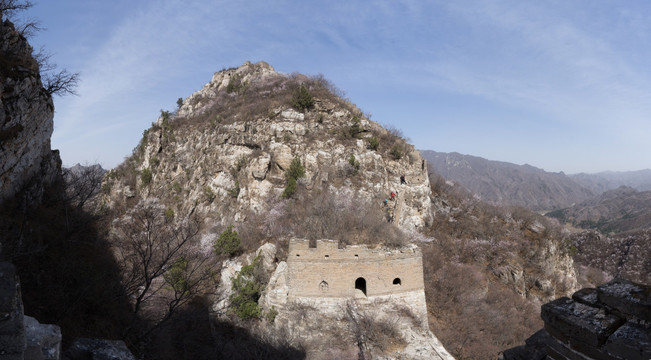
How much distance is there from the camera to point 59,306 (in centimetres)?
873

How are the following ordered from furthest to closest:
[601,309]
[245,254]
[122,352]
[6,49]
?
[245,254]
[6,49]
[122,352]
[601,309]

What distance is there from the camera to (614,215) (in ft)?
389

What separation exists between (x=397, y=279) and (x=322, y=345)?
4.10m

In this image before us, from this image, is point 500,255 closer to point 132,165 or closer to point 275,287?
point 275,287

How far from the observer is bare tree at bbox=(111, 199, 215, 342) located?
34.3ft

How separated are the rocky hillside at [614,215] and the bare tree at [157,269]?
110 metres

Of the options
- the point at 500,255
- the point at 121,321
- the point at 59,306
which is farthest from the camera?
the point at 500,255

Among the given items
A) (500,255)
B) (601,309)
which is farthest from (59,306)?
(500,255)

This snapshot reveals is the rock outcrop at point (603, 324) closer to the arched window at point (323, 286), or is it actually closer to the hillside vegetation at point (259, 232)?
the hillside vegetation at point (259, 232)

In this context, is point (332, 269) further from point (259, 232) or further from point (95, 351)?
point (95, 351)

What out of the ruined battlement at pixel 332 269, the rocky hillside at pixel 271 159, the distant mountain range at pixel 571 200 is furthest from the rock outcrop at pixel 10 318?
the distant mountain range at pixel 571 200

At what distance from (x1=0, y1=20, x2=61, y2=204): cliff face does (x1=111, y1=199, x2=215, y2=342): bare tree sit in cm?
376

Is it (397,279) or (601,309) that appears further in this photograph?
(397,279)

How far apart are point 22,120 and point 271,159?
15421 mm
